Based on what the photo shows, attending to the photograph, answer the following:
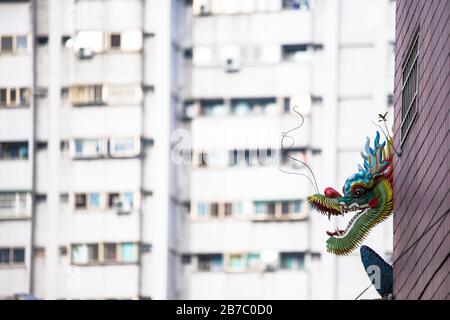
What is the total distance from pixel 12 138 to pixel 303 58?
11.8 metres

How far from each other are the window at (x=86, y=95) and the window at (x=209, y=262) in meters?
7.27

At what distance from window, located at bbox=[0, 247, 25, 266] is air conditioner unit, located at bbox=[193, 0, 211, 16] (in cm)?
1147

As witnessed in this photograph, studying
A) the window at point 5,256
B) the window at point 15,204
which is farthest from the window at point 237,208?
the window at point 5,256

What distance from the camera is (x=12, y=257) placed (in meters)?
86.2

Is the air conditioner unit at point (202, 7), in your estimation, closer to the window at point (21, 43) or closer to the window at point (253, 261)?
the window at point (21, 43)

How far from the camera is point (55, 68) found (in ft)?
278

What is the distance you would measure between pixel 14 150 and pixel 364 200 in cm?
5175

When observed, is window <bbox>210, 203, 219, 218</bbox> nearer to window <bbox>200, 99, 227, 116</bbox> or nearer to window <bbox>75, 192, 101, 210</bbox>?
window <bbox>200, 99, 227, 116</bbox>

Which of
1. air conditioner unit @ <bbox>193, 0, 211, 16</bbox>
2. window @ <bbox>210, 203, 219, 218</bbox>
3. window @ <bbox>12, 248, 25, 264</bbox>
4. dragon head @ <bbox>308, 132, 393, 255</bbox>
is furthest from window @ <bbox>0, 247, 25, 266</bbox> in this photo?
dragon head @ <bbox>308, 132, 393, 255</bbox>

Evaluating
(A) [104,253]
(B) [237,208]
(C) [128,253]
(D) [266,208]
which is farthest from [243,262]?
(A) [104,253]

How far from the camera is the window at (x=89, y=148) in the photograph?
86125 mm

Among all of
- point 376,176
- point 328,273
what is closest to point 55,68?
point 328,273

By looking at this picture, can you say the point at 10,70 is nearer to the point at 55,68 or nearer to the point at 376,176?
the point at 55,68

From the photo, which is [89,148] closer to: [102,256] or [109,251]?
[109,251]
